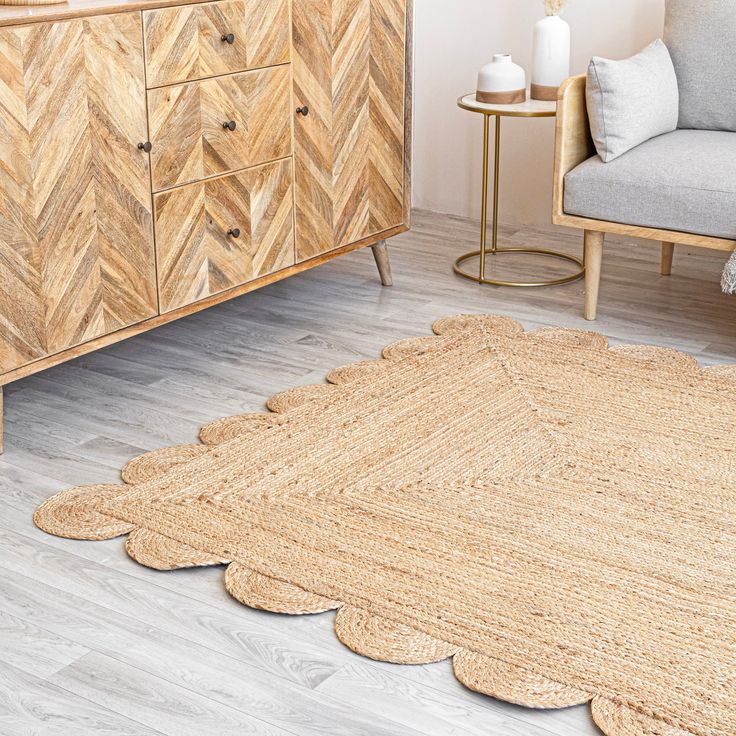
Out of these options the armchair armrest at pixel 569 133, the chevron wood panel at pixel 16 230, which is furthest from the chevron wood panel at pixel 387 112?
the chevron wood panel at pixel 16 230

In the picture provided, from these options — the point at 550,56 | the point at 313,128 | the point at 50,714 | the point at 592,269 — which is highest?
the point at 550,56

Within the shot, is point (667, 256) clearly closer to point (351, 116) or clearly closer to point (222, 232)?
point (351, 116)

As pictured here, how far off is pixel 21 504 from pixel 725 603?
120 centimetres

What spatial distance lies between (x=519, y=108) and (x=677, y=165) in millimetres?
541

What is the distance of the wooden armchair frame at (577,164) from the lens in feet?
9.20

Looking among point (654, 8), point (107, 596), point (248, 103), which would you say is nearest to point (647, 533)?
point (107, 596)

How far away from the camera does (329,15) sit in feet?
9.07

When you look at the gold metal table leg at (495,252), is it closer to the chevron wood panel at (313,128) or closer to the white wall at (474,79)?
the white wall at (474,79)

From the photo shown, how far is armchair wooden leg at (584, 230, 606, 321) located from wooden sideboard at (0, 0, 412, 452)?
60 cm

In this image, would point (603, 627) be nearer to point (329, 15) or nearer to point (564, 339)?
point (564, 339)

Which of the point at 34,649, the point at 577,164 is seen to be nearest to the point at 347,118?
the point at 577,164

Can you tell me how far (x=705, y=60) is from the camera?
302 centimetres

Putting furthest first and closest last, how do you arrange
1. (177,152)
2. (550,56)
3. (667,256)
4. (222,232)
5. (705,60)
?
(667,256) → (550,56) → (705,60) → (222,232) → (177,152)

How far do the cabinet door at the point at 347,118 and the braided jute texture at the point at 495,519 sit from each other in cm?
53
